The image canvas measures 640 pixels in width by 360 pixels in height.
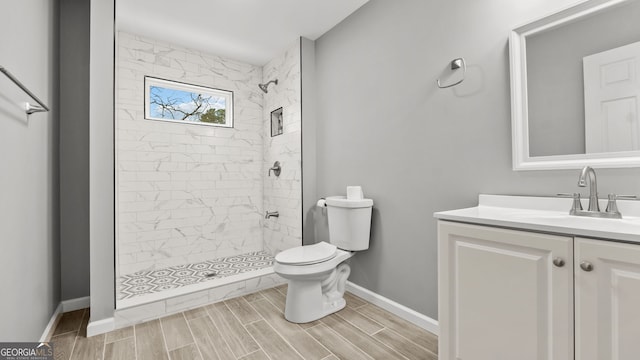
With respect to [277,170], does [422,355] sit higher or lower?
lower

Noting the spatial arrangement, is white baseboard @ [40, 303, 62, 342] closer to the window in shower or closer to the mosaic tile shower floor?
the mosaic tile shower floor

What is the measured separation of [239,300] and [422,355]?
1502 mm

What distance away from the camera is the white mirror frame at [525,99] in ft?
3.91

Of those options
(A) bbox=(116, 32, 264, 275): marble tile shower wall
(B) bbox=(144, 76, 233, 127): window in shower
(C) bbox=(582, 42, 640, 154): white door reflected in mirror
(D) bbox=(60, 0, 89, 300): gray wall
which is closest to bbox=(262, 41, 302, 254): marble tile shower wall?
(A) bbox=(116, 32, 264, 275): marble tile shower wall

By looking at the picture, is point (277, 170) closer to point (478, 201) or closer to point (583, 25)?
point (478, 201)

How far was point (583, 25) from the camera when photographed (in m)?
1.23

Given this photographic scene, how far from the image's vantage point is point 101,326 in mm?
1869

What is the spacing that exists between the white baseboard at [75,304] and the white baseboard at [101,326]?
54cm

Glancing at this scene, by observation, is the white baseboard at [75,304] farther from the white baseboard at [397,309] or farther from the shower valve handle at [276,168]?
the white baseboard at [397,309]

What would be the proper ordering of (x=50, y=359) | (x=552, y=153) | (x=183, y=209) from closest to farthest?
1. (x=552, y=153)
2. (x=50, y=359)
3. (x=183, y=209)

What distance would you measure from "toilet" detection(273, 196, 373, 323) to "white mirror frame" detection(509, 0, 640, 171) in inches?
41.6

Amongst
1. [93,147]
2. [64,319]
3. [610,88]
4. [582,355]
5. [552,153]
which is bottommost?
[64,319]

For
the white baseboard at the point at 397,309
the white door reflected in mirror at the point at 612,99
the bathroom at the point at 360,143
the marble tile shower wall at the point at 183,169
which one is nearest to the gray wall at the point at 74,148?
the bathroom at the point at 360,143

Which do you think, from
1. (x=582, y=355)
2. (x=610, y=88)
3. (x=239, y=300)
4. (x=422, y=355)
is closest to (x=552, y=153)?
(x=610, y=88)
